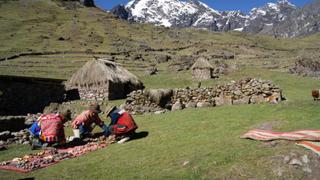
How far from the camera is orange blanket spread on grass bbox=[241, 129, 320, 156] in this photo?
10.8m

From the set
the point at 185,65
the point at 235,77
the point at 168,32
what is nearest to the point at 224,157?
the point at 235,77

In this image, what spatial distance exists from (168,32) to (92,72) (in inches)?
4385

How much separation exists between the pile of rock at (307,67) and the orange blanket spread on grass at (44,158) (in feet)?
114

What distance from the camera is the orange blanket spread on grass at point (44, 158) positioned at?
12695mm

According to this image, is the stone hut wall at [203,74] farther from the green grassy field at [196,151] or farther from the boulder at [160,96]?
the green grassy field at [196,151]

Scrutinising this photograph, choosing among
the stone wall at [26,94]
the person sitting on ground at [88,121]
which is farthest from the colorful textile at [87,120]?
the stone wall at [26,94]

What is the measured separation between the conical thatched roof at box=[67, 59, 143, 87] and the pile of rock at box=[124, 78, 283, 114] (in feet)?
38.2

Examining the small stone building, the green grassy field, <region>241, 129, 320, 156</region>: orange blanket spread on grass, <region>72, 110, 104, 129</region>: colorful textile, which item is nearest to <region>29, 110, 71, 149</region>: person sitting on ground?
the green grassy field

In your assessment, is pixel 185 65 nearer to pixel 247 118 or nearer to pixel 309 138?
pixel 247 118

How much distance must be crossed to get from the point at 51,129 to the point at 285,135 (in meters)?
8.04

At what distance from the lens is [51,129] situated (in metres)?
15.0

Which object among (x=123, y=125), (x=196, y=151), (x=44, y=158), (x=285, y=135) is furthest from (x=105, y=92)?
(x=285, y=135)

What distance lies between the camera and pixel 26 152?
49.7 feet

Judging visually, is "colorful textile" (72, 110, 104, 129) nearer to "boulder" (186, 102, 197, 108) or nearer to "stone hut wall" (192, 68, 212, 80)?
"boulder" (186, 102, 197, 108)
